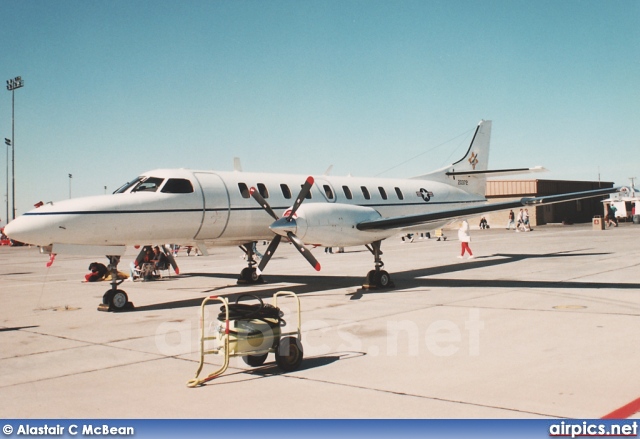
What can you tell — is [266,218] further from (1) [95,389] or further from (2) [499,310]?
(1) [95,389]

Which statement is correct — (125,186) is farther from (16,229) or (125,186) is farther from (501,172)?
(501,172)

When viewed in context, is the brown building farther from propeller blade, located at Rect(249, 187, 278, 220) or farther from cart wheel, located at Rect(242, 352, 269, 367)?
cart wheel, located at Rect(242, 352, 269, 367)

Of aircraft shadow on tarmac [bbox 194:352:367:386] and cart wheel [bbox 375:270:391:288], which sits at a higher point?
cart wheel [bbox 375:270:391:288]

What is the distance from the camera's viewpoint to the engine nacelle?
14586 mm

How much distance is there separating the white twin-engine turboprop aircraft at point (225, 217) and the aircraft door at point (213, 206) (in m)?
0.03

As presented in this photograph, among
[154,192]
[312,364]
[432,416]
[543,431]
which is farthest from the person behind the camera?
[154,192]

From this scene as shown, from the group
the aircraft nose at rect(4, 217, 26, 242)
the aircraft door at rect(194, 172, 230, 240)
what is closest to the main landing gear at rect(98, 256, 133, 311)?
the aircraft nose at rect(4, 217, 26, 242)

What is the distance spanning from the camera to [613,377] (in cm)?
652

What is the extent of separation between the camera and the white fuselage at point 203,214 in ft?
43.2

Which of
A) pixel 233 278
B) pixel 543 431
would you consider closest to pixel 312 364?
pixel 543 431

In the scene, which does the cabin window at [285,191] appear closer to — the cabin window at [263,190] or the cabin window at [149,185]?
the cabin window at [263,190]

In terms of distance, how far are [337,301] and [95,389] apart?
7.68m

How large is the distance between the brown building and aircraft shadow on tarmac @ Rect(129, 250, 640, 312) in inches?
1785

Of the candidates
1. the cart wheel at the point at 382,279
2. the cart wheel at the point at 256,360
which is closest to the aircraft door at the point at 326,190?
the cart wheel at the point at 382,279
